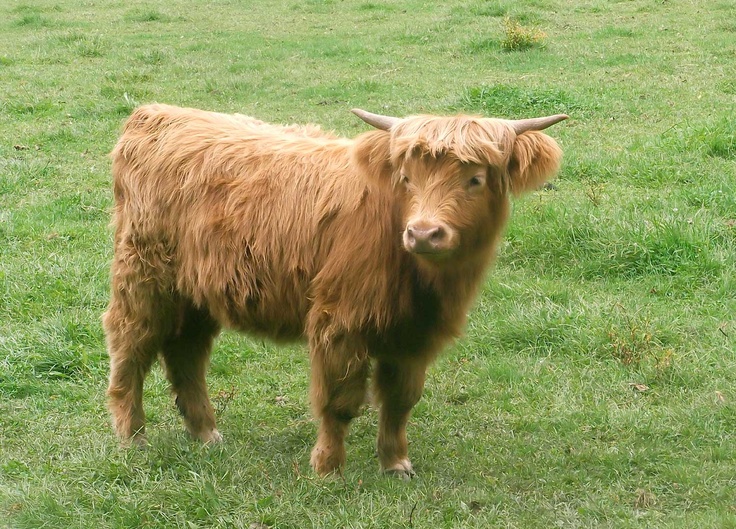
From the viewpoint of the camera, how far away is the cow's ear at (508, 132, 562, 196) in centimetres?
404

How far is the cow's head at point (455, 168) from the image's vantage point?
3818 mm

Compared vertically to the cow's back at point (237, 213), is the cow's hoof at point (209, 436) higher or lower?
lower

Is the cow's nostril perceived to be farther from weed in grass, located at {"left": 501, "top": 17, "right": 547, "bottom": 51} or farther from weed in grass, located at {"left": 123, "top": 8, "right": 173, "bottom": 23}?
weed in grass, located at {"left": 123, "top": 8, "right": 173, "bottom": 23}

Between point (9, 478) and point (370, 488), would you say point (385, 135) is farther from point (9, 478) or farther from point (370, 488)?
point (9, 478)

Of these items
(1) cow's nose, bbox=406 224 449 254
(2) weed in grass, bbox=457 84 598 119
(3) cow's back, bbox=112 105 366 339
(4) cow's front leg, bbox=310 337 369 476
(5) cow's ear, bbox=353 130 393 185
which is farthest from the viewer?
(2) weed in grass, bbox=457 84 598 119

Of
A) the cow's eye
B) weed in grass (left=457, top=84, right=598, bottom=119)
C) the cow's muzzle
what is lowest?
weed in grass (left=457, top=84, right=598, bottom=119)

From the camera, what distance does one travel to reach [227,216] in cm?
441

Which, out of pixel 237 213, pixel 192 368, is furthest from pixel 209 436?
pixel 237 213

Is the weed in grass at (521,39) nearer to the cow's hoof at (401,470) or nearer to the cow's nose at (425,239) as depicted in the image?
the cow's hoof at (401,470)

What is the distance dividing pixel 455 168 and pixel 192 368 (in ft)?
6.10

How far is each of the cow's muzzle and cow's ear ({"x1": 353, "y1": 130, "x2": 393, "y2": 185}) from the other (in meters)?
0.46

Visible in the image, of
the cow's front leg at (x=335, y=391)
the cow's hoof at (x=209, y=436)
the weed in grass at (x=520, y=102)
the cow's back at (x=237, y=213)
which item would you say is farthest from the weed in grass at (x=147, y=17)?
the cow's front leg at (x=335, y=391)

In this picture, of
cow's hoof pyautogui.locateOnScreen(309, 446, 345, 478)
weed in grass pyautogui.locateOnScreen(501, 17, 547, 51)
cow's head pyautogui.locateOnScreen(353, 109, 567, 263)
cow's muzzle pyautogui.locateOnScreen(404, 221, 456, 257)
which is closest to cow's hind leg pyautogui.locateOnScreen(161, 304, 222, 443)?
cow's hoof pyautogui.locateOnScreen(309, 446, 345, 478)

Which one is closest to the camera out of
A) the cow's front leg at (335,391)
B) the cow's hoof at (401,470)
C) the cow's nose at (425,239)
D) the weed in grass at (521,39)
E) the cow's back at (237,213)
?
the cow's nose at (425,239)
